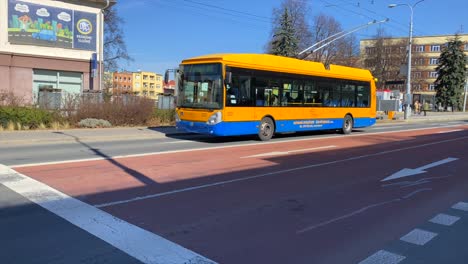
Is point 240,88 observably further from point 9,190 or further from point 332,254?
point 332,254

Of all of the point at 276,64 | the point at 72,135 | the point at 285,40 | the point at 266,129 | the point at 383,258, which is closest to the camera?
the point at 383,258

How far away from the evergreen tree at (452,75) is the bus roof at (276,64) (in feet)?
186

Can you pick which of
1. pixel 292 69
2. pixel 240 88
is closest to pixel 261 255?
pixel 240 88

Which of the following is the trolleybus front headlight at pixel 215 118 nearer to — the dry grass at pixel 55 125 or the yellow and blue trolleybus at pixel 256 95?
the yellow and blue trolleybus at pixel 256 95

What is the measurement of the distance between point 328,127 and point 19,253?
18.0 meters

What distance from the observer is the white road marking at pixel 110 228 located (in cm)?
462

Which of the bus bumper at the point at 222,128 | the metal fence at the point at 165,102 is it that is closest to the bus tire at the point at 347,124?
the bus bumper at the point at 222,128

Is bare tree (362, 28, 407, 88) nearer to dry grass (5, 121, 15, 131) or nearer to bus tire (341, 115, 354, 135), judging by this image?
bus tire (341, 115, 354, 135)

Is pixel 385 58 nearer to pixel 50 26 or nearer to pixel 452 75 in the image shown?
pixel 452 75

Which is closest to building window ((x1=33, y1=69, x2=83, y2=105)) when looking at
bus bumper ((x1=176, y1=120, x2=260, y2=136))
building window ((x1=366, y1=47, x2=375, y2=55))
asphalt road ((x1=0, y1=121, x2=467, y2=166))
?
asphalt road ((x1=0, y1=121, x2=467, y2=166))

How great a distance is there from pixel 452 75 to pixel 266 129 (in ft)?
212

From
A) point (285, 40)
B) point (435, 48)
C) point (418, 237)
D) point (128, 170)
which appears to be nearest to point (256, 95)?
point (128, 170)

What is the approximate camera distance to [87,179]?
8602mm

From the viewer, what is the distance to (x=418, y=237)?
5.50m
